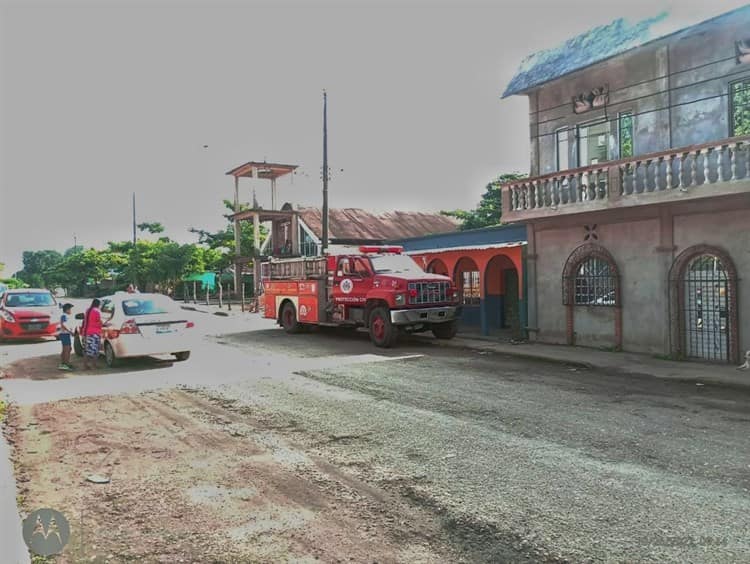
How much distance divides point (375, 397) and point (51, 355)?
966 cm

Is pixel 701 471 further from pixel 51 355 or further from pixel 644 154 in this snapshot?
pixel 51 355

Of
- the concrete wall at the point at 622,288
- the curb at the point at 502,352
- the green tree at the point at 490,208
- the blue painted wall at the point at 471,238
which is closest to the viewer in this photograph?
the curb at the point at 502,352

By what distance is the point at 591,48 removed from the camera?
15617mm

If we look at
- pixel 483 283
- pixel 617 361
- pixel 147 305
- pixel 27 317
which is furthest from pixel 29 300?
pixel 617 361

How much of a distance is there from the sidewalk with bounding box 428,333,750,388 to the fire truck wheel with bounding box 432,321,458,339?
0.84ft

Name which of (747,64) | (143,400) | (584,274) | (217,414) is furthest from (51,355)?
(747,64)

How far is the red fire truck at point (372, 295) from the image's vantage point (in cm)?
1608

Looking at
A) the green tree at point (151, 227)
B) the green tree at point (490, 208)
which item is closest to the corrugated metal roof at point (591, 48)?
the green tree at point (490, 208)

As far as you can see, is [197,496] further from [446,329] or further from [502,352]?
[446,329]

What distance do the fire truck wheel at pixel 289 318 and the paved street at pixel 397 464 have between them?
862 centimetres

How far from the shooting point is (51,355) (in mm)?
15195

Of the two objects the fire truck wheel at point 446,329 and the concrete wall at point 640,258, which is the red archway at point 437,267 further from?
the concrete wall at point 640,258

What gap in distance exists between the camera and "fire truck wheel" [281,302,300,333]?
792 inches

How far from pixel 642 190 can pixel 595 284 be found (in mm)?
2917
